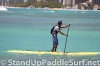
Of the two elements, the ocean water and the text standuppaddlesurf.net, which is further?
the ocean water

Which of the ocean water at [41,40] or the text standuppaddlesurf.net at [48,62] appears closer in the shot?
the text standuppaddlesurf.net at [48,62]

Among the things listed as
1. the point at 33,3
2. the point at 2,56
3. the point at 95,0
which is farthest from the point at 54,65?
the point at 33,3

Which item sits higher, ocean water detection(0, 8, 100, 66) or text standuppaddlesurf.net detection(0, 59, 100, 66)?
text standuppaddlesurf.net detection(0, 59, 100, 66)

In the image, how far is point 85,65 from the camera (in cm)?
1313

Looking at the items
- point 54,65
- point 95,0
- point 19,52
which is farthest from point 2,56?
point 95,0

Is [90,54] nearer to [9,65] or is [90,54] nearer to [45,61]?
[45,61]

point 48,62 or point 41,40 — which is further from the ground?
point 48,62

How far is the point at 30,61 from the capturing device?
13602mm

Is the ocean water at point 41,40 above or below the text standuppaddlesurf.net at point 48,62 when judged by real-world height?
below

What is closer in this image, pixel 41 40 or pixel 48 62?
pixel 48 62

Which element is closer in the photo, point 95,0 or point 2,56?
point 2,56

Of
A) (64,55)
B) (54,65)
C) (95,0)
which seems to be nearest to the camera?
(54,65)

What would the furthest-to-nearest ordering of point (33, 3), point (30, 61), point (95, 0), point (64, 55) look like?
point (33, 3), point (95, 0), point (64, 55), point (30, 61)

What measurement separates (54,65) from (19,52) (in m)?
2.90
